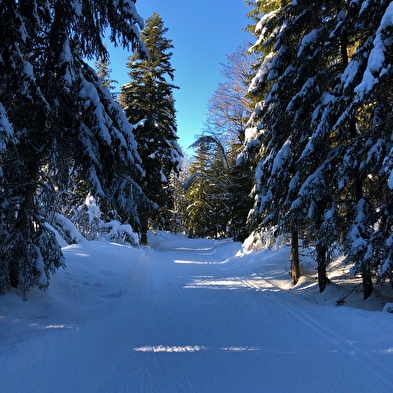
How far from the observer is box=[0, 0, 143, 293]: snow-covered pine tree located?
466 centimetres

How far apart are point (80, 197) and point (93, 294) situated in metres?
11.2

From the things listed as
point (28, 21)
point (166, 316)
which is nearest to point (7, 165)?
point (28, 21)

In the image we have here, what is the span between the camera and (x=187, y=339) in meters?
4.80

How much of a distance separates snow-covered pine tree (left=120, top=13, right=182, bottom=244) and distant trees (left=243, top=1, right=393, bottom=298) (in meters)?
10.5

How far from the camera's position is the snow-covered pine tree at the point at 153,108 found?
19.3m

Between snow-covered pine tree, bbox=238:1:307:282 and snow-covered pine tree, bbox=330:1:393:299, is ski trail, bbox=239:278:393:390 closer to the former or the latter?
snow-covered pine tree, bbox=330:1:393:299

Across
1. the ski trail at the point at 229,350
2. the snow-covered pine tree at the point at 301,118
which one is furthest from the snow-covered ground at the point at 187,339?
the snow-covered pine tree at the point at 301,118

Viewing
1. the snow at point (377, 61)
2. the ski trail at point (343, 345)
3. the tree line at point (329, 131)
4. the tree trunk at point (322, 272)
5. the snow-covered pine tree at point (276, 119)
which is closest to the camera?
the ski trail at point (343, 345)

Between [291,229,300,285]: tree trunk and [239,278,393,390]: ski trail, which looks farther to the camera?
[291,229,300,285]: tree trunk

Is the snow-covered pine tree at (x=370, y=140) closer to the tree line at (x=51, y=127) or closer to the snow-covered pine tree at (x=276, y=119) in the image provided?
the snow-covered pine tree at (x=276, y=119)

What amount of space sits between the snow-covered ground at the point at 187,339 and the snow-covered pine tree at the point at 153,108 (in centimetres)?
1216

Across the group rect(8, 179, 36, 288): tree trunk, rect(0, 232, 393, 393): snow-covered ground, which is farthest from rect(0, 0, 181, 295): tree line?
rect(0, 232, 393, 393): snow-covered ground

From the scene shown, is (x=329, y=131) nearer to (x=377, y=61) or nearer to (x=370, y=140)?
(x=370, y=140)

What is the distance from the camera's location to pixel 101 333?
4812 millimetres
